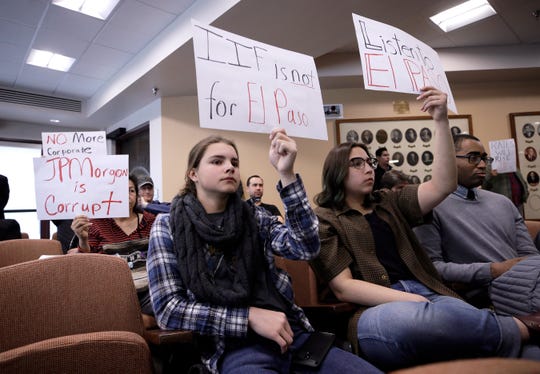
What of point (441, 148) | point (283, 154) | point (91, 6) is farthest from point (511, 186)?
point (91, 6)

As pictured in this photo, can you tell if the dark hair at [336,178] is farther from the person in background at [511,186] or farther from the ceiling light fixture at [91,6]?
the ceiling light fixture at [91,6]

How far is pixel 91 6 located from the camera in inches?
143

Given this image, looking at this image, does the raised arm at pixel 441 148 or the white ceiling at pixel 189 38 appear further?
the white ceiling at pixel 189 38

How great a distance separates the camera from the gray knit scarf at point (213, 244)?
3.70 ft

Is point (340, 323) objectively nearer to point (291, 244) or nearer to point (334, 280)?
point (334, 280)

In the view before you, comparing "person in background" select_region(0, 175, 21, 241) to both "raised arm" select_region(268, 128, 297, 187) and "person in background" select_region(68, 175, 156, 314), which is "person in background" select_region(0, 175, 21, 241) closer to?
"person in background" select_region(68, 175, 156, 314)

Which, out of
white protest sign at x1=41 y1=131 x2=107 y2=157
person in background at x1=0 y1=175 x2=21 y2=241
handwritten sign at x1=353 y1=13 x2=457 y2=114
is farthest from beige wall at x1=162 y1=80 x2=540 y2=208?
handwritten sign at x1=353 y1=13 x2=457 y2=114

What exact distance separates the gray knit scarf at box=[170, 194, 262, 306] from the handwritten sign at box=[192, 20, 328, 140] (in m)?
0.33

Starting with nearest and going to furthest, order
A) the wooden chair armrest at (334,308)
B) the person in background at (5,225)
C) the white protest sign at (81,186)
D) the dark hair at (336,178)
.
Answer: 1. the wooden chair armrest at (334,308)
2. the dark hair at (336,178)
3. the white protest sign at (81,186)
4. the person in background at (5,225)

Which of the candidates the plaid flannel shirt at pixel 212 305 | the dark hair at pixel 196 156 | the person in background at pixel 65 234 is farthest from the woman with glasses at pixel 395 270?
the person in background at pixel 65 234

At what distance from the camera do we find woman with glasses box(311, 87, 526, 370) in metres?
1.08

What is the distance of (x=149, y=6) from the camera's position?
3607 mm

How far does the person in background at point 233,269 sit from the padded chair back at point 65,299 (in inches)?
4.6

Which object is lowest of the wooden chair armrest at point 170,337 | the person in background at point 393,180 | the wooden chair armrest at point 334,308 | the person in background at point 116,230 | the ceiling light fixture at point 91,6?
the wooden chair armrest at point 334,308
